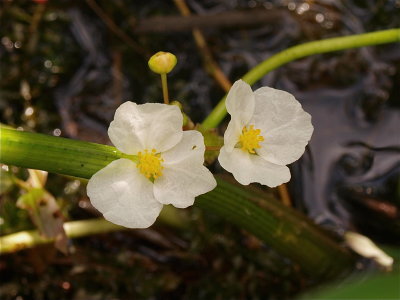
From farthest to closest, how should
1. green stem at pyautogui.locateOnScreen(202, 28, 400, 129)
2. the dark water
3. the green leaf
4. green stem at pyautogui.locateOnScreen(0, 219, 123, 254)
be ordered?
the dark water, green stem at pyautogui.locateOnScreen(0, 219, 123, 254), green stem at pyautogui.locateOnScreen(202, 28, 400, 129), the green leaf

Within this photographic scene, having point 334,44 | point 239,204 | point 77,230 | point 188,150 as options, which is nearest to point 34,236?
point 77,230

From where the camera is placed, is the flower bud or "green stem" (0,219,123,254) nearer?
the flower bud

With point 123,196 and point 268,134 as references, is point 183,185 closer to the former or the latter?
point 123,196

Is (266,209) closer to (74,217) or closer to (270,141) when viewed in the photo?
(270,141)

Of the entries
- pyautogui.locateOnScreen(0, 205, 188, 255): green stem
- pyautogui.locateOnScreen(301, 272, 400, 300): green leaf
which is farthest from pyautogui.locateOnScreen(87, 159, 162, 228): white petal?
pyautogui.locateOnScreen(0, 205, 188, 255): green stem

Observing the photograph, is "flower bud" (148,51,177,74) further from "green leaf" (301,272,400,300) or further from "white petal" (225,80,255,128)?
"green leaf" (301,272,400,300)

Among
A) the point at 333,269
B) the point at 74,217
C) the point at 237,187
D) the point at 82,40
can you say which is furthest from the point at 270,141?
the point at 82,40

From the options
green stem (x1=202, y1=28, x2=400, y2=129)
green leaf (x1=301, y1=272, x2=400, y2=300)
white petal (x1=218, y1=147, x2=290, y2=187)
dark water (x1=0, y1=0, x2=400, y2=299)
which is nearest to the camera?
green leaf (x1=301, y1=272, x2=400, y2=300)

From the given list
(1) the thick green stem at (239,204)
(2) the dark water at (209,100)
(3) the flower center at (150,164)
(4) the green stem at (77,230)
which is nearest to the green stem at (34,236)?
(4) the green stem at (77,230)
